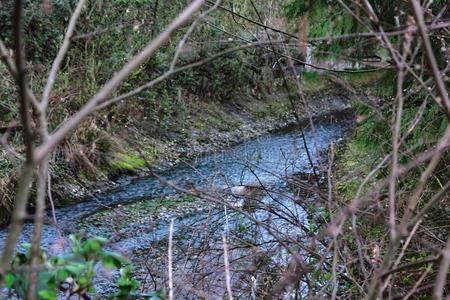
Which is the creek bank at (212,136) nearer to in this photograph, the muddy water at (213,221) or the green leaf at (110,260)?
the muddy water at (213,221)

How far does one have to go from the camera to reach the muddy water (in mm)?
2893

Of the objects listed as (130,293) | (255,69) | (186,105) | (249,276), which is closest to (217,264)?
(249,276)

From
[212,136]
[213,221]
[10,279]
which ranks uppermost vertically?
[212,136]

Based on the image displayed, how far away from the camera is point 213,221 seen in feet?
11.4

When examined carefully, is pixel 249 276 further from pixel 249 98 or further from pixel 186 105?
pixel 249 98

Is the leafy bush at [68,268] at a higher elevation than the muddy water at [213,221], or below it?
below

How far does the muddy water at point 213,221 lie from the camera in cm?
289

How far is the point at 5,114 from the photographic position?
7879 mm

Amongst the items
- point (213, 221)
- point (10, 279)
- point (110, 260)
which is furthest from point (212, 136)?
point (10, 279)

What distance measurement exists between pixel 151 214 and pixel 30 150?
5878 millimetres

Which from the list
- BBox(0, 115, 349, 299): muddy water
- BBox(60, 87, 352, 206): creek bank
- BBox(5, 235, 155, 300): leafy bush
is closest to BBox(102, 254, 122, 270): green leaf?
BBox(5, 235, 155, 300): leafy bush

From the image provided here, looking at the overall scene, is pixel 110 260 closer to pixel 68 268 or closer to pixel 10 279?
pixel 68 268

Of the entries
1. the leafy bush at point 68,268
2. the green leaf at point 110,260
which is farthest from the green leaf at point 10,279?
the green leaf at point 110,260

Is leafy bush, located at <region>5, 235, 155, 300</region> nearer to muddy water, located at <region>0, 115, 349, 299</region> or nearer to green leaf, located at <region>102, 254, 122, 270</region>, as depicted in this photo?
green leaf, located at <region>102, 254, 122, 270</region>
